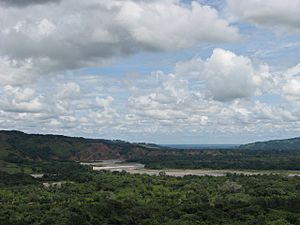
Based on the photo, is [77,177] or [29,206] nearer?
[29,206]

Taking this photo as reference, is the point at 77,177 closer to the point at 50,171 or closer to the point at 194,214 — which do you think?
the point at 50,171

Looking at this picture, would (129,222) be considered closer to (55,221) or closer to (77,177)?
(55,221)

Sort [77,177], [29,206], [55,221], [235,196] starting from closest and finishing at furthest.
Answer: [55,221] → [29,206] → [235,196] → [77,177]

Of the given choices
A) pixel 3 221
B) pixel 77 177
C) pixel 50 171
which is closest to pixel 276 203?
pixel 3 221

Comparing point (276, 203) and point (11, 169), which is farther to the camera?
point (11, 169)

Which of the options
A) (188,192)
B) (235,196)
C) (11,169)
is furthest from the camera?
(11,169)

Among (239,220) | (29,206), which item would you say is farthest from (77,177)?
(239,220)

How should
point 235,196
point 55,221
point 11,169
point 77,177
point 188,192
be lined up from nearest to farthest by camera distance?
point 55,221 < point 235,196 < point 188,192 < point 77,177 < point 11,169

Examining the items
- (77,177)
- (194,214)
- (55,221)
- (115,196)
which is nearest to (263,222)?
(194,214)

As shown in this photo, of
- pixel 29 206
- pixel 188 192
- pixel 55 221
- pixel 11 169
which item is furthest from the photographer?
pixel 11 169
